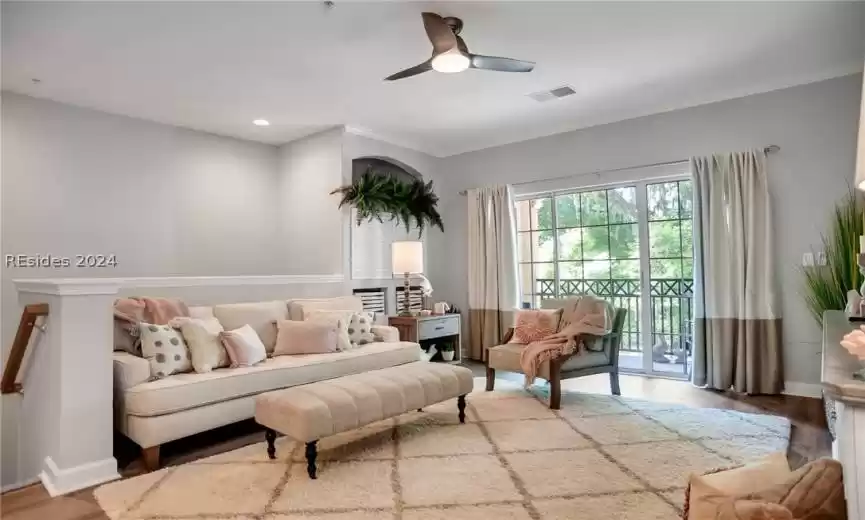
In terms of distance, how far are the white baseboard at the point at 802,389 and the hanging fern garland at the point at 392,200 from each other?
3.82 metres

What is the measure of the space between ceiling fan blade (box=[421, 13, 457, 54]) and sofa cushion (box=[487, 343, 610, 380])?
2.40m

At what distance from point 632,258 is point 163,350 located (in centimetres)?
428

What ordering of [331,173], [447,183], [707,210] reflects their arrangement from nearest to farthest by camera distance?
1. [707,210]
2. [331,173]
3. [447,183]

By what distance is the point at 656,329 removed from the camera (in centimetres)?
500

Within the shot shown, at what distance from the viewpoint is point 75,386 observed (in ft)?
8.57

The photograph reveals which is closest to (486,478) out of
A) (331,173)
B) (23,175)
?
(331,173)

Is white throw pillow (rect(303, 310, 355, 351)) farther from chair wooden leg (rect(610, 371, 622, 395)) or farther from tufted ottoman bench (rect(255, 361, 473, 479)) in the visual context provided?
chair wooden leg (rect(610, 371, 622, 395))

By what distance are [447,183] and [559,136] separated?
1583 millimetres

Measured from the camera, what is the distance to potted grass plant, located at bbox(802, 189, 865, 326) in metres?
3.64

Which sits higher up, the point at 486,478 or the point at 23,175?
the point at 23,175

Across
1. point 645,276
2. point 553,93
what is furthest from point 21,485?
point 645,276

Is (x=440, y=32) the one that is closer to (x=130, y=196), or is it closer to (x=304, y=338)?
(x=304, y=338)

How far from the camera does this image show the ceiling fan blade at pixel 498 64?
2986 millimetres

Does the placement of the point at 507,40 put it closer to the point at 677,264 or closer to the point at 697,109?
the point at 697,109
